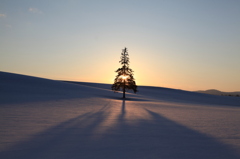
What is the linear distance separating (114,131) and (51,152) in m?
3.46

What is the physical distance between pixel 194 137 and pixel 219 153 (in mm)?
2026

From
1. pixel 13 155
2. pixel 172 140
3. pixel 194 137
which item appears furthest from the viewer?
pixel 194 137

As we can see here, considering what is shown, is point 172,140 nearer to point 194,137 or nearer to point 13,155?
point 194,137

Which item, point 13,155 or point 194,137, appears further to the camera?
point 194,137

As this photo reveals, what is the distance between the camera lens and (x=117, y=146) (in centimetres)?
650

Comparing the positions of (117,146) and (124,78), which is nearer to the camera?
(117,146)

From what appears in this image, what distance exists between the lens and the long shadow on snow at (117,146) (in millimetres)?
5668

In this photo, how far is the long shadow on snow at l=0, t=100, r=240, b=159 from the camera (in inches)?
223

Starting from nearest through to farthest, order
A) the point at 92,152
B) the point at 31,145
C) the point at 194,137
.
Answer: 1. the point at 92,152
2. the point at 31,145
3. the point at 194,137

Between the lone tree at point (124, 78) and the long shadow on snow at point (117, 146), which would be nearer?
the long shadow on snow at point (117, 146)

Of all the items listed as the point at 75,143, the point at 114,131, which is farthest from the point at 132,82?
the point at 75,143

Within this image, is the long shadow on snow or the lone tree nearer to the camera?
the long shadow on snow

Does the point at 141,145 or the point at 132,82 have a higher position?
the point at 132,82

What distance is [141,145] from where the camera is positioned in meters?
6.72
